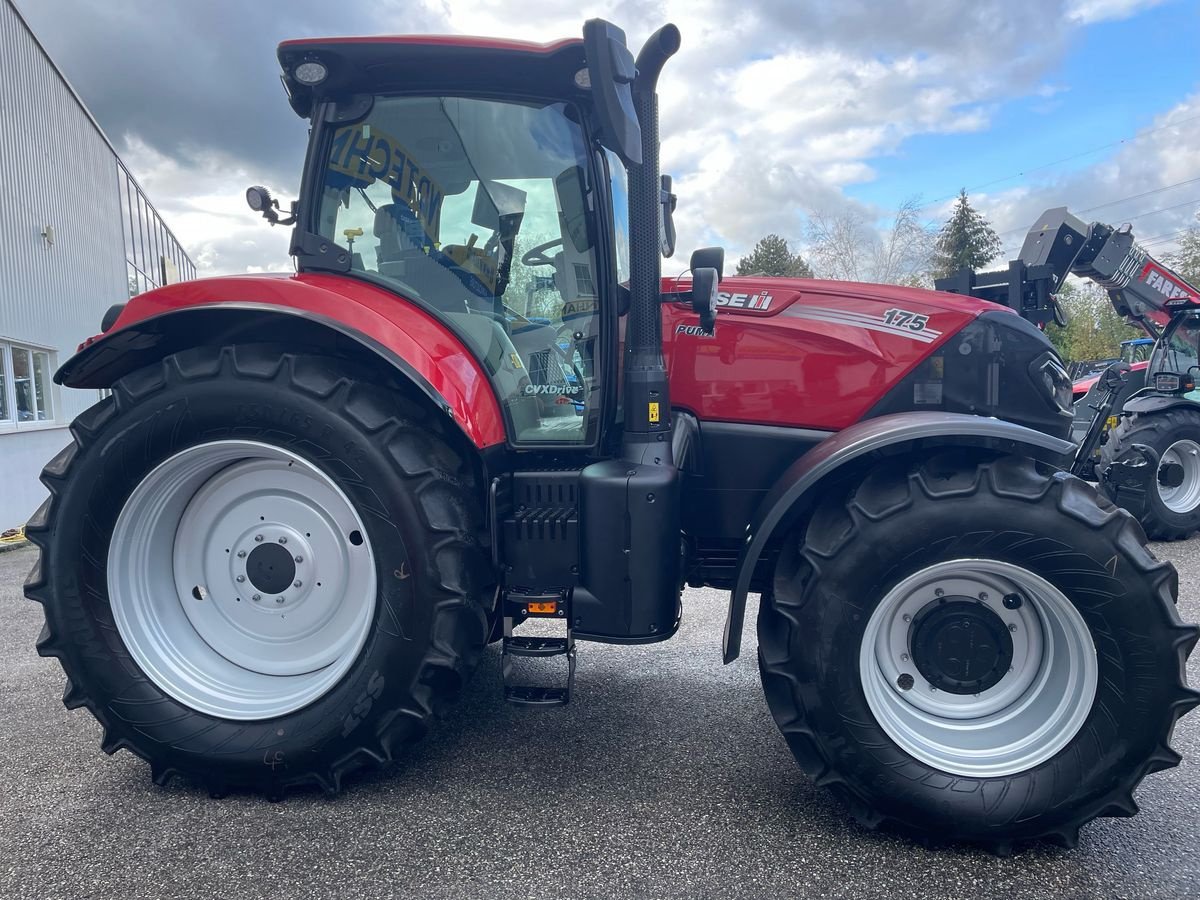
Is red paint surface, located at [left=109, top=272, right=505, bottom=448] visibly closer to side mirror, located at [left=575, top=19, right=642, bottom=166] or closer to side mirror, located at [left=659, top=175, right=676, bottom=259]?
side mirror, located at [left=575, top=19, right=642, bottom=166]

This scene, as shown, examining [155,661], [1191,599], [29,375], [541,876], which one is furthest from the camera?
[29,375]

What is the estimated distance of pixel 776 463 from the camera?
275 cm

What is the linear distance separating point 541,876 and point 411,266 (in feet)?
6.25

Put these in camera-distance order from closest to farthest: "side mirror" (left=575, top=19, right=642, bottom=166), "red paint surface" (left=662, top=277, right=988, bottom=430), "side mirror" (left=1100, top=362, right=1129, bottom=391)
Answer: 1. "side mirror" (left=575, top=19, right=642, bottom=166)
2. "red paint surface" (left=662, top=277, right=988, bottom=430)
3. "side mirror" (left=1100, top=362, right=1129, bottom=391)

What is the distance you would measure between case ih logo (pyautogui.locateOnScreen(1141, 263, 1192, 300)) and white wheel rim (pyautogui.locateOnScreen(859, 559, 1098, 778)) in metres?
5.97

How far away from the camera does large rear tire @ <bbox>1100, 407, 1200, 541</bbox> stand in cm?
624

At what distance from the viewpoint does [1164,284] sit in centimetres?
667

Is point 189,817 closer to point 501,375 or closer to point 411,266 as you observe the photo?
point 501,375

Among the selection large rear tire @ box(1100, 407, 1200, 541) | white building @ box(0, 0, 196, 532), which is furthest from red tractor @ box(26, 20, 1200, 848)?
white building @ box(0, 0, 196, 532)

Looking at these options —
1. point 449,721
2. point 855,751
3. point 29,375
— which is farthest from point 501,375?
point 29,375

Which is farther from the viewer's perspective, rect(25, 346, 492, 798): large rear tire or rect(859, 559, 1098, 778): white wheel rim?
rect(25, 346, 492, 798): large rear tire

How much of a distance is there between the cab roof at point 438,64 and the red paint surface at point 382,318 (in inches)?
26.5

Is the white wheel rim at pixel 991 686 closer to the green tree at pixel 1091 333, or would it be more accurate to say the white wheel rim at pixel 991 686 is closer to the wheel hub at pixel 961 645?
the wheel hub at pixel 961 645

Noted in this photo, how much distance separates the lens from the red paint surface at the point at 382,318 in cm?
232
